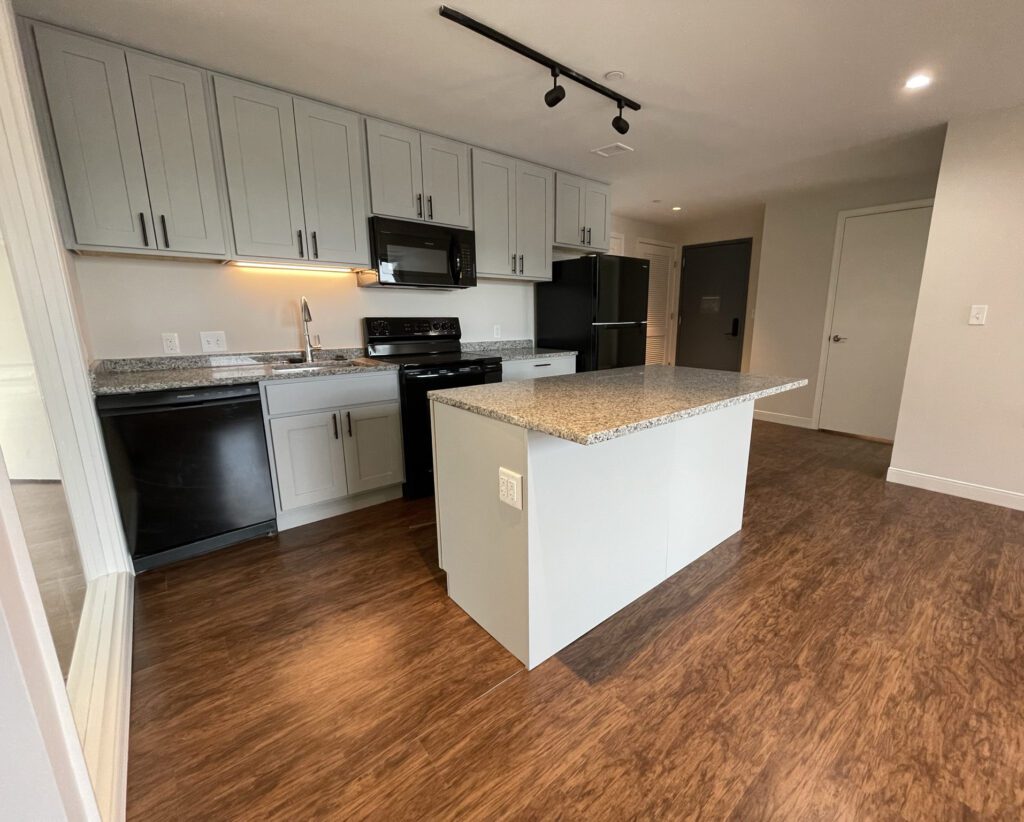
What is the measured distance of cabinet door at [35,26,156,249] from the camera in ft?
6.04

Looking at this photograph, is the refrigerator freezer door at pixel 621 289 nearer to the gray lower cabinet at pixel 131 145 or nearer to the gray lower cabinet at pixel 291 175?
the gray lower cabinet at pixel 291 175

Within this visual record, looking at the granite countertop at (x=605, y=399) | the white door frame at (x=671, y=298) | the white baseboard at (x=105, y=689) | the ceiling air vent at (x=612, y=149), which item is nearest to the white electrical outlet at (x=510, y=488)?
the granite countertop at (x=605, y=399)

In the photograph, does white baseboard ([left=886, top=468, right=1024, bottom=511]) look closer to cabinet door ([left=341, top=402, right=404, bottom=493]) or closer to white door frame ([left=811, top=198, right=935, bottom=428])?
white door frame ([left=811, top=198, right=935, bottom=428])

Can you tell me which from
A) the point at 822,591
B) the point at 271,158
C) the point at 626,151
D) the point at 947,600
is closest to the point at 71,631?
the point at 271,158

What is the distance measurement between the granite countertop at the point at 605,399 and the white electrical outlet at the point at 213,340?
1.72m

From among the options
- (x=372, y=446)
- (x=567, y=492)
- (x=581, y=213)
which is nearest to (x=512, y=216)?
(x=581, y=213)

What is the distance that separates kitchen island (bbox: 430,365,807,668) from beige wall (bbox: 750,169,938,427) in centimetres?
309

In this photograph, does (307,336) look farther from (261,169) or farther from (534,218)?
(534,218)

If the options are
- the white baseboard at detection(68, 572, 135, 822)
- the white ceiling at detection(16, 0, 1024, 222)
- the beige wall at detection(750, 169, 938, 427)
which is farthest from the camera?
the beige wall at detection(750, 169, 938, 427)

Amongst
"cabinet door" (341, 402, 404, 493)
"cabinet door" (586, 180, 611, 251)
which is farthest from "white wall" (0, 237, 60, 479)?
"cabinet door" (586, 180, 611, 251)

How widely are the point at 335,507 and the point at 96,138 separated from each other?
2070 millimetres

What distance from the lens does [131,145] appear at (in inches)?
79.0

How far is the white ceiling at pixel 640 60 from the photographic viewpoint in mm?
1721

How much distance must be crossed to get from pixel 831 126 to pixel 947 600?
2732 mm
